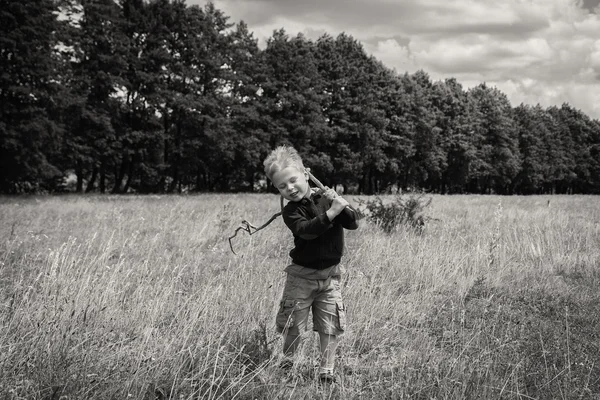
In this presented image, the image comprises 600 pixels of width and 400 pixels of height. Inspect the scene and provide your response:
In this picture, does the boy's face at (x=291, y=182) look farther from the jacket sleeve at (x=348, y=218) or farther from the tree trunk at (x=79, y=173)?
the tree trunk at (x=79, y=173)

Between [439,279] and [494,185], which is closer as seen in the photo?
[439,279]

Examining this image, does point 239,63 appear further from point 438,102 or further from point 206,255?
point 206,255

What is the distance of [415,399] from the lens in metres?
2.88

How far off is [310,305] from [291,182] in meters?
0.84

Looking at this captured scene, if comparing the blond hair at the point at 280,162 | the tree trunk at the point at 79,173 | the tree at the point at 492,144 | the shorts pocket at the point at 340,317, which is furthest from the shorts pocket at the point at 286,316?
the tree at the point at 492,144

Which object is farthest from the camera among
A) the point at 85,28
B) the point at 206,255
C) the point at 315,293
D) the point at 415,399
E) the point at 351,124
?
the point at 351,124

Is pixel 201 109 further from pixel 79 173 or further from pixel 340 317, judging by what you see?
pixel 340 317

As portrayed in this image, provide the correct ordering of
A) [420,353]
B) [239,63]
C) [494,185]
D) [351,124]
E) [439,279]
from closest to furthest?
[420,353] → [439,279] → [239,63] → [351,124] → [494,185]

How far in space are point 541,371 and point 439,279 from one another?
2225mm

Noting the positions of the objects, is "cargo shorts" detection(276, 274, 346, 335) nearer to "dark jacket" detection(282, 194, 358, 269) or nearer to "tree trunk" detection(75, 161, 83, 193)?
"dark jacket" detection(282, 194, 358, 269)

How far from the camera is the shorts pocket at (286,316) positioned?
3.11 m

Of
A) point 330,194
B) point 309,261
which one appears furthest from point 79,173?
point 330,194

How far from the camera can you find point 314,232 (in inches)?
115

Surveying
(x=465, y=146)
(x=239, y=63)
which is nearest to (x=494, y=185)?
(x=465, y=146)
